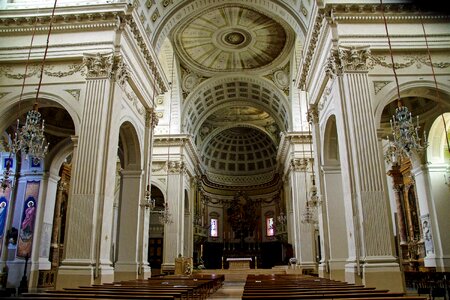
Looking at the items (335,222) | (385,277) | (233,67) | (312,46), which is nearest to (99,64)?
(312,46)

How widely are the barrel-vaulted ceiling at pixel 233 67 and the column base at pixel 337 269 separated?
9.77m

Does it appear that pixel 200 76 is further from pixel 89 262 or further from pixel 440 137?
pixel 89 262

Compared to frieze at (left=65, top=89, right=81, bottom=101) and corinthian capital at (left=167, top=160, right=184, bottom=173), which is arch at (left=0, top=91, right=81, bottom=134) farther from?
corinthian capital at (left=167, top=160, right=184, bottom=173)

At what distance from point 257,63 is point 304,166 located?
6.43 m

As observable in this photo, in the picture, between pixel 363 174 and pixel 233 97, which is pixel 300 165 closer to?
pixel 233 97

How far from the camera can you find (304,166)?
19984 millimetres

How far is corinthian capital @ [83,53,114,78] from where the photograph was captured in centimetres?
1006

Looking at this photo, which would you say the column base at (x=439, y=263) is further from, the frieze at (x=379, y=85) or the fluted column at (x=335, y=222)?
the frieze at (x=379, y=85)

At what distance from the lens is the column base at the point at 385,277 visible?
321 inches

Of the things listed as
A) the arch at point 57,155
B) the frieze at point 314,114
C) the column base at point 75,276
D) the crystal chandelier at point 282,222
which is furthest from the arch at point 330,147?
the crystal chandelier at point 282,222

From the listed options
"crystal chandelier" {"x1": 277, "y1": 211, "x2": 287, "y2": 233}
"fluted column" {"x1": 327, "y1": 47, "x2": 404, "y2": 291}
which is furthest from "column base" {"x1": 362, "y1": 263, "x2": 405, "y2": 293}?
"crystal chandelier" {"x1": 277, "y1": 211, "x2": 287, "y2": 233}

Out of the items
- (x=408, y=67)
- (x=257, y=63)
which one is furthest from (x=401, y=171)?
(x=257, y=63)

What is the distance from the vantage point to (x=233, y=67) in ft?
71.4

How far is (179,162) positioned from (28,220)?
881 centimetres
